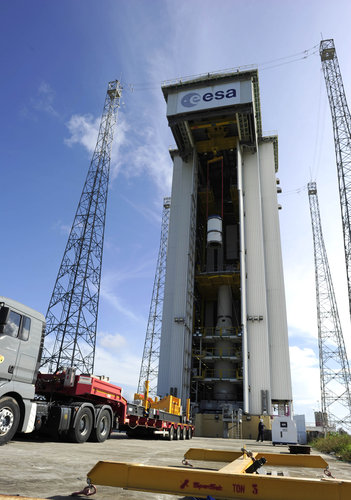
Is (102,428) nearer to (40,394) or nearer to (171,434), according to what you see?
(40,394)

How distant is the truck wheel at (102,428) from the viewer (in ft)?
42.5

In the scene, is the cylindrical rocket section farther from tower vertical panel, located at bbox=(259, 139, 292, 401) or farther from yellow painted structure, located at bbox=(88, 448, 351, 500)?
yellow painted structure, located at bbox=(88, 448, 351, 500)

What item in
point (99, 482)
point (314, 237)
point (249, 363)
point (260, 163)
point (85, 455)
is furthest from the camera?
point (314, 237)

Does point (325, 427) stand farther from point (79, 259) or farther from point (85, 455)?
point (85, 455)

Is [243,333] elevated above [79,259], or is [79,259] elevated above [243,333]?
[79,259]

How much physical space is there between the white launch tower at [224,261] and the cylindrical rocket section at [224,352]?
3.6 inches

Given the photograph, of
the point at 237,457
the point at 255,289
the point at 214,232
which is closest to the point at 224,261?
the point at 214,232

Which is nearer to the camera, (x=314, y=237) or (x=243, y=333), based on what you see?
(x=243, y=333)

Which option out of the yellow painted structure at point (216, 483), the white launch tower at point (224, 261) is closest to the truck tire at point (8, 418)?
the yellow painted structure at point (216, 483)

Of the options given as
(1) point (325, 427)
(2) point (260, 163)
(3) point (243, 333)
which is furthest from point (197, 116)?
(1) point (325, 427)

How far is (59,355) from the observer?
33625 millimetres

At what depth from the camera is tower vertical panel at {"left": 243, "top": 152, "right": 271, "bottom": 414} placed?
104 feet

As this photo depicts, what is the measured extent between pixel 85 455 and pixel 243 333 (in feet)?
82.2

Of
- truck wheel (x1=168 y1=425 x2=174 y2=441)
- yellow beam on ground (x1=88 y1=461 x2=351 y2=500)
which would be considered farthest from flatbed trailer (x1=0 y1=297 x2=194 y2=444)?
yellow beam on ground (x1=88 y1=461 x2=351 y2=500)
